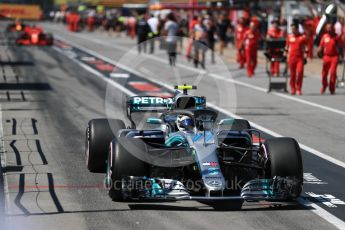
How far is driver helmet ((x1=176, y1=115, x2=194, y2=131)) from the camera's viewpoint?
11.5 m

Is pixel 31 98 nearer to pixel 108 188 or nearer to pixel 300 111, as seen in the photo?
pixel 300 111

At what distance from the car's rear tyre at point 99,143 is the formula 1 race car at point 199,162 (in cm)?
52

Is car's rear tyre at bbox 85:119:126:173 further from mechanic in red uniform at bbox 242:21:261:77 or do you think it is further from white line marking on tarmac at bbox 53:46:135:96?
mechanic in red uniform at bbox 242:21:261:77

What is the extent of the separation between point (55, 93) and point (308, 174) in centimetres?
1307

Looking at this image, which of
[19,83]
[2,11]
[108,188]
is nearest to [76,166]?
[108,188]

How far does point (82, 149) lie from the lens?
595 inches

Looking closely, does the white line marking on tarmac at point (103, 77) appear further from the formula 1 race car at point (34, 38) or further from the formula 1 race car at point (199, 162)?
the formula 1 race car at point (199, 162)

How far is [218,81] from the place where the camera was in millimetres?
28797

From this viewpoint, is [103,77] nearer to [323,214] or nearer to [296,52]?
[296,52]

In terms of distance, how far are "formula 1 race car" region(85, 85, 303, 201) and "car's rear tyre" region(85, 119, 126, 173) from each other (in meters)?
0.52

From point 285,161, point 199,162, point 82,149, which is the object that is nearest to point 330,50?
point 82,149

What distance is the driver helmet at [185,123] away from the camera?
11531mm

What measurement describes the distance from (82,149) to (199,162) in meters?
4.77

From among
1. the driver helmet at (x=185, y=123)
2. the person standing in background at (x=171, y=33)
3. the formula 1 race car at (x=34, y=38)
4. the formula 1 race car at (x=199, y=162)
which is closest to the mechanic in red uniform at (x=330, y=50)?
the person standing in background at (x=171, y=33)
